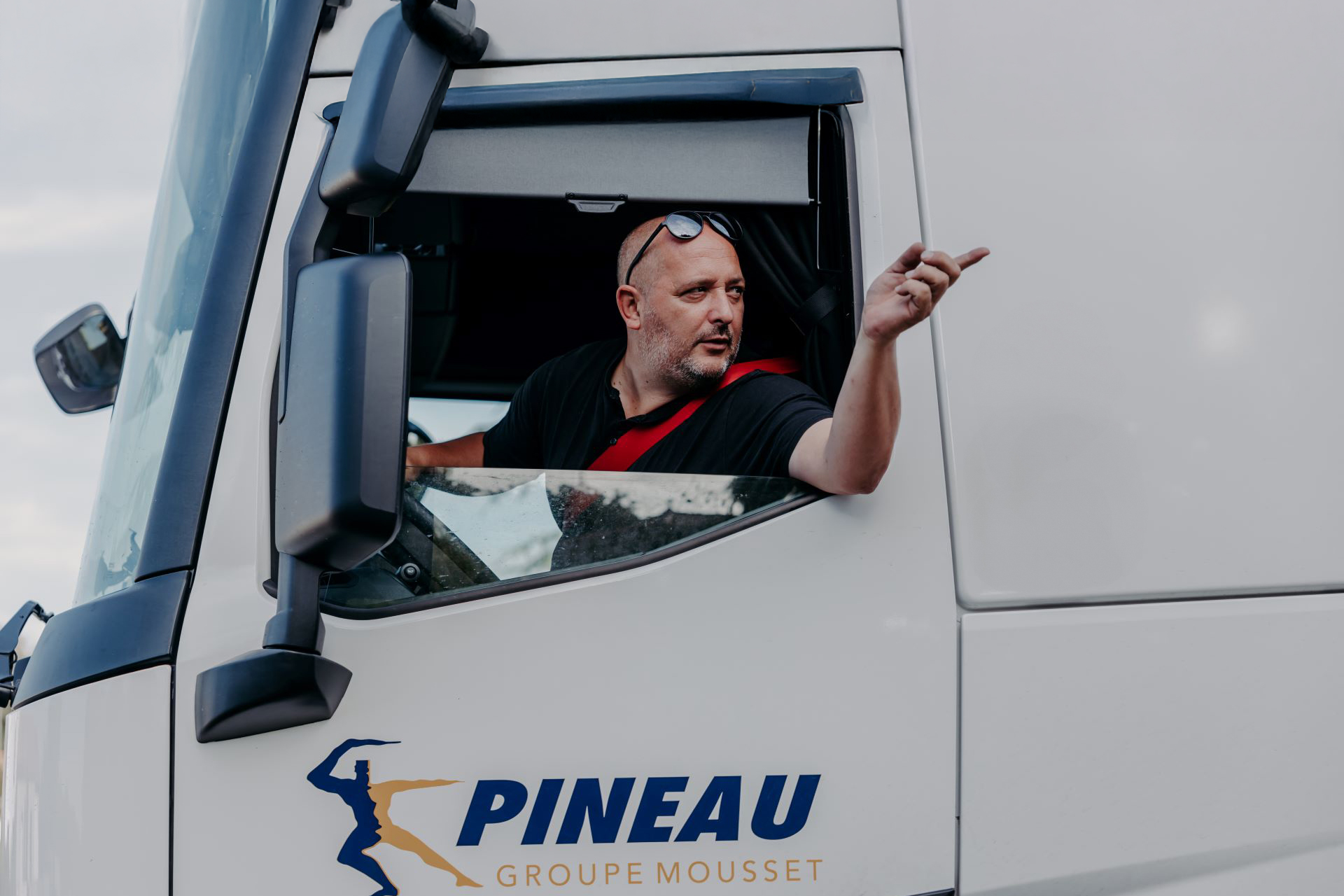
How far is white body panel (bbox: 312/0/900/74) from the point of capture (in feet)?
5.91

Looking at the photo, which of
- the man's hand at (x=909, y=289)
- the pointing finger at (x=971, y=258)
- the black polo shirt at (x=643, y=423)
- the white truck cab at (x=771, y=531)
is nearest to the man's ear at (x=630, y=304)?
the black polo shirt at (x=643, y=423)

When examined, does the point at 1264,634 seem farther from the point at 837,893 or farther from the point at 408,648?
the point at 408,648

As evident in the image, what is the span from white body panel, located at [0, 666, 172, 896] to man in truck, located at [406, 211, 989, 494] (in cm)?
60

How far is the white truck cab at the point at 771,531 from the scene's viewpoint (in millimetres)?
1541

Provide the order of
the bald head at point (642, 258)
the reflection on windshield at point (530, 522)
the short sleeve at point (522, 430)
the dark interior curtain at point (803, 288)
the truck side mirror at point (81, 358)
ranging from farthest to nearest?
the truck side mirror at point (81, 358) → the short sleeve at point (522, 430) → the bald head at point (642, 258) → the dark interior curtain at point (803, 288) → the reflection on windshield at point (530, 522)

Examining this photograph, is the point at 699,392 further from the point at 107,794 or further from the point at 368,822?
the point at 107,794

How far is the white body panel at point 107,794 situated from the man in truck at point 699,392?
597 mm

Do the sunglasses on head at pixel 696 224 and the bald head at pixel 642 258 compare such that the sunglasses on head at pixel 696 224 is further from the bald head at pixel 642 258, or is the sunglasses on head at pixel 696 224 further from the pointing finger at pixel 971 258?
the pointing finger at pixel 971 258

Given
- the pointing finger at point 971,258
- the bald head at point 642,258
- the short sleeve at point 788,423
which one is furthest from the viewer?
the bald head at point 642,258

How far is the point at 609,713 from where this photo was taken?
1585mm

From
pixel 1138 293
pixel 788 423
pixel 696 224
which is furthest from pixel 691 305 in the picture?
pixel 1138 293

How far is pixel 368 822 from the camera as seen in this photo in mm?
1543

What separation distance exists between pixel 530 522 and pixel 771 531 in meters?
0.36

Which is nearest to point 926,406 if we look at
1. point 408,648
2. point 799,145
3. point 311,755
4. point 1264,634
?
point 799,145
